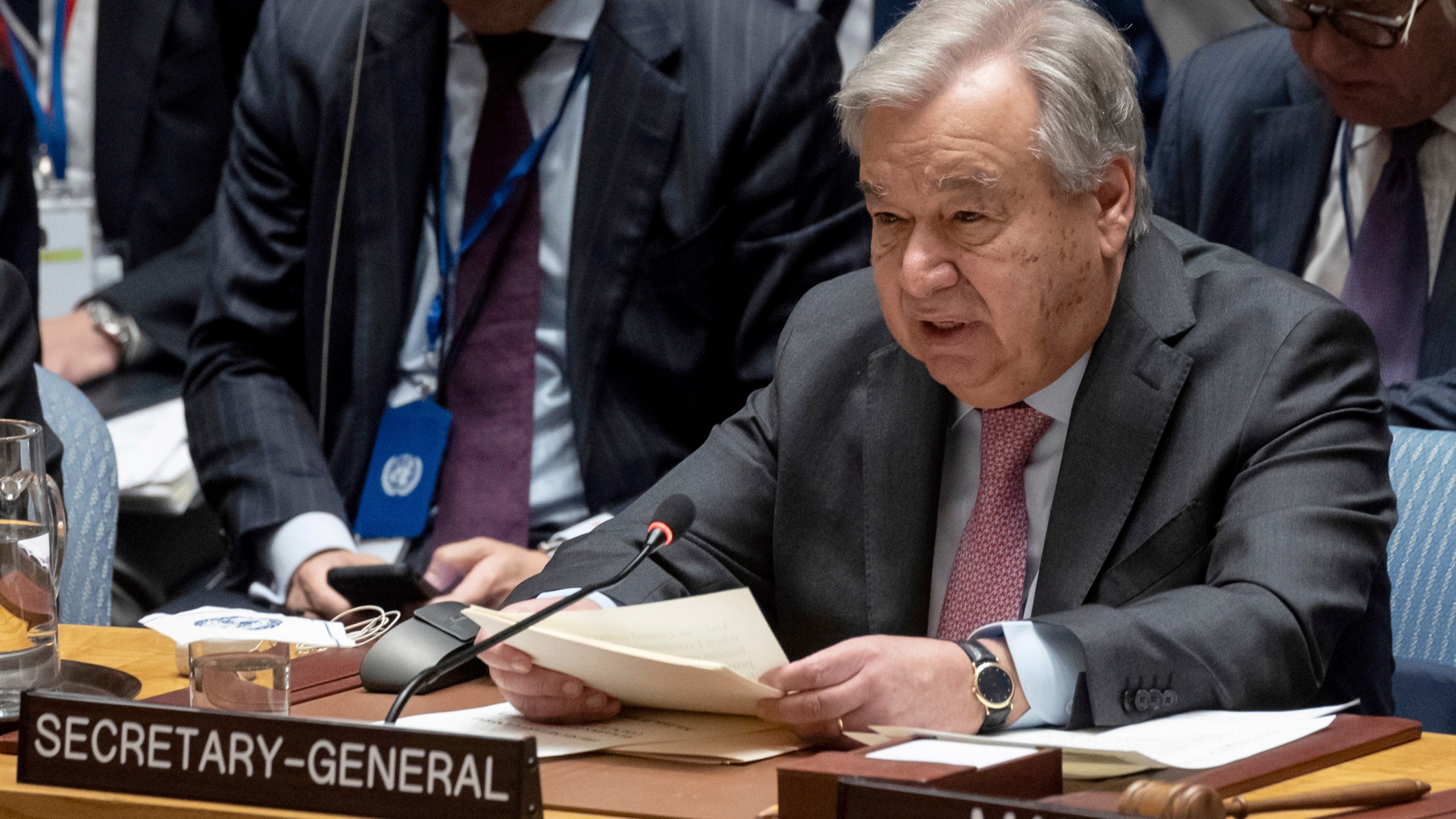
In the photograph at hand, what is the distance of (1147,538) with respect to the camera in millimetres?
1668

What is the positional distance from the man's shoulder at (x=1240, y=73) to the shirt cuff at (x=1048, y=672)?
1.78m

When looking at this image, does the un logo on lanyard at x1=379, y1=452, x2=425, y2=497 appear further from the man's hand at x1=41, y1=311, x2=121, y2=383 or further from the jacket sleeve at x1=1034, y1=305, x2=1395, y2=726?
the jacket sleeve at x1=1034, y1=305, x2=1395, y2=726

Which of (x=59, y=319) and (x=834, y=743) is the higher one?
(x=834, y=743)

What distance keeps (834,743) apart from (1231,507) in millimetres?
500

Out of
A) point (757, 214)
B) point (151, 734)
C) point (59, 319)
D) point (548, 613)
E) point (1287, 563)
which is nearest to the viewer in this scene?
point (151, 734)

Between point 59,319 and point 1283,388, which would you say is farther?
point 59,319

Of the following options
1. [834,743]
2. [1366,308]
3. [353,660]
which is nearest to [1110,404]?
[834,743]

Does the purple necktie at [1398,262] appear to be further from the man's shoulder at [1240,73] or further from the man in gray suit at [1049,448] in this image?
the man in gray suit at [1049,448]

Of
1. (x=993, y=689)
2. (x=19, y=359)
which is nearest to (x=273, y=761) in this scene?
(x=993, y=689)

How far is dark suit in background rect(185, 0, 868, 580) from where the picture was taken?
2.71m

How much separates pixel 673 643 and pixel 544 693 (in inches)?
6.3

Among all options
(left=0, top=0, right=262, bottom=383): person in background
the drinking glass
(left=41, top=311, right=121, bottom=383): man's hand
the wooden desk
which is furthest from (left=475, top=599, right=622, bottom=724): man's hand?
(left=0, top=0, right=262, bottom=383): person in background

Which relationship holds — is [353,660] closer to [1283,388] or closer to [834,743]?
[834,743]

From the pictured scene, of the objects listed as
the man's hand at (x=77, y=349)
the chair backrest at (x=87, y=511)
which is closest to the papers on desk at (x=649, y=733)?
the chair backrest at (x=87, y=511)
